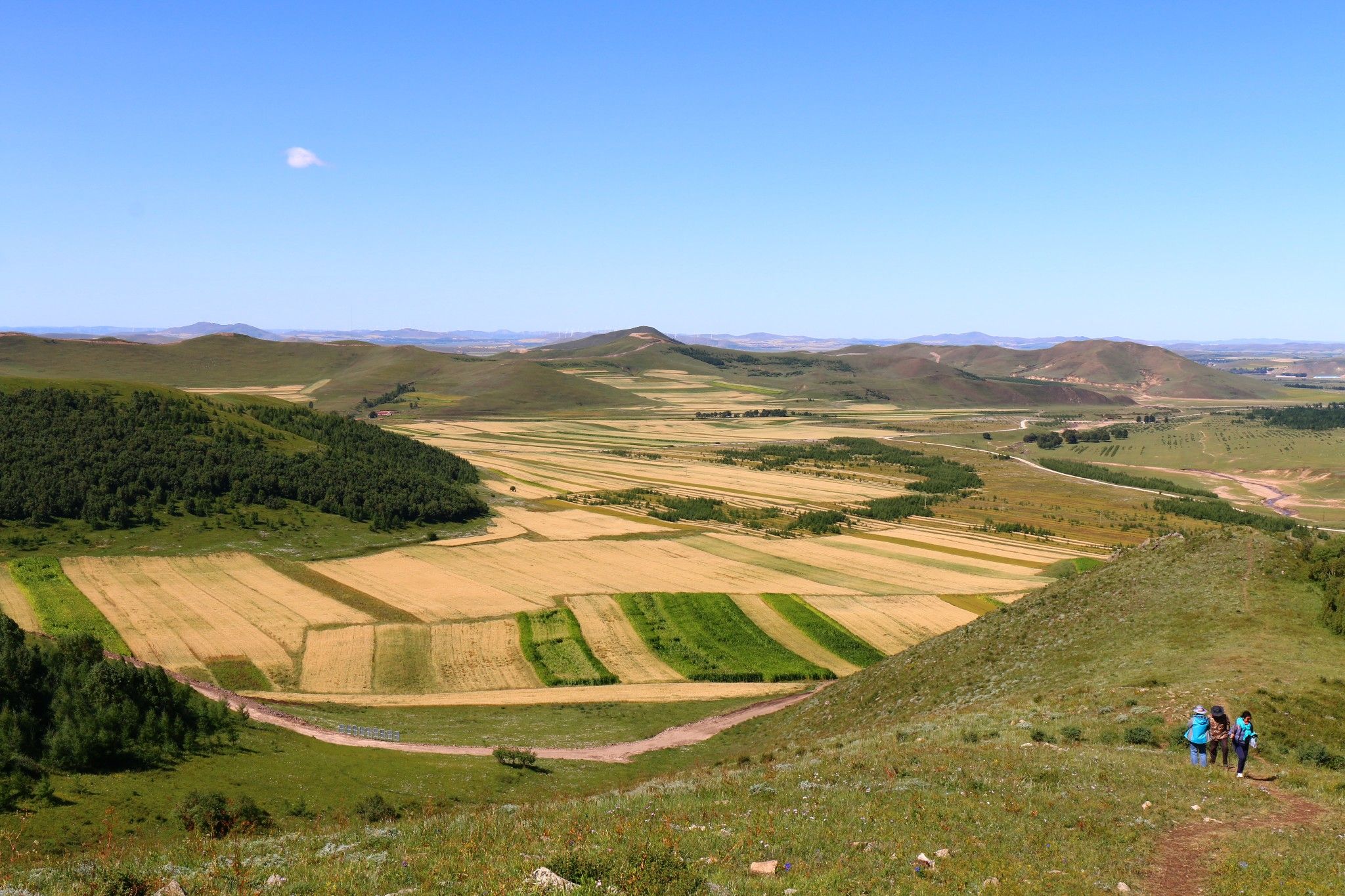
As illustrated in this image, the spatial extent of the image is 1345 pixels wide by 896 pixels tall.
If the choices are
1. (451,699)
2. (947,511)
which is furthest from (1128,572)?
(947,511)

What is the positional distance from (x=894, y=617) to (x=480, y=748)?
41242 mm

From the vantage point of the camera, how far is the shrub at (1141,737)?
85.0 feet

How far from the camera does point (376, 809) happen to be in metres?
26.5

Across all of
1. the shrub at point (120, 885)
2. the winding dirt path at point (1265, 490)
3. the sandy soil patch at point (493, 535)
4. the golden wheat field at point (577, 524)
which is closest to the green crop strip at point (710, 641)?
the golden wheat field at point (577, 524)

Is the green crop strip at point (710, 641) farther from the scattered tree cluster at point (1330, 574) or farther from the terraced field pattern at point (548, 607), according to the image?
the scattered tree cluster at point (1330, 574)

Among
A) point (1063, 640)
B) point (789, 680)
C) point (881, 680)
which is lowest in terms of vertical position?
point (789, 680)

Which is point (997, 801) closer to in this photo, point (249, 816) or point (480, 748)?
point (249, 816)

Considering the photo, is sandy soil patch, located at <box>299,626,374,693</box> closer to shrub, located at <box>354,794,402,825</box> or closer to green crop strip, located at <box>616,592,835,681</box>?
green crop strip, located at <box>616,592,835,681</box>

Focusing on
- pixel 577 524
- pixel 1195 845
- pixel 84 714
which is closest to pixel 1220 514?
pixel 577 524

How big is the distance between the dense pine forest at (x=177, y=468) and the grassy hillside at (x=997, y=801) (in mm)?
74703

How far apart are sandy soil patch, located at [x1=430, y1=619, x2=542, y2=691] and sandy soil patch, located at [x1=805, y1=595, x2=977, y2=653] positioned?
2675 cm

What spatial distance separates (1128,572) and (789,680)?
74.2ft

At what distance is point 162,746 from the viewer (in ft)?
101

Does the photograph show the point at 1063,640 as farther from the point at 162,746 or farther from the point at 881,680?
the point at 162,746
